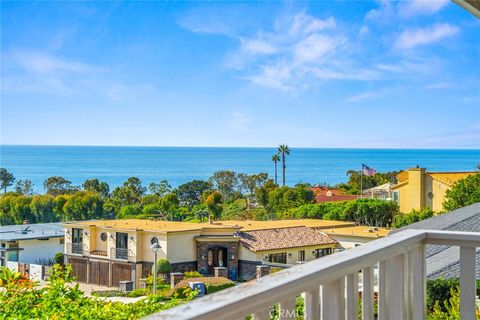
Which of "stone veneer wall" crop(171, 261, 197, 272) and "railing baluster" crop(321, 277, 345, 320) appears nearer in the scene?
"railing baluster" crop(321, 277, 345, 320)

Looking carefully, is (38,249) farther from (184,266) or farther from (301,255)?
(301,255)

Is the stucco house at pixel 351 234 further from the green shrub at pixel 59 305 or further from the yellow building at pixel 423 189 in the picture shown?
the green shrub at pixel 59 305

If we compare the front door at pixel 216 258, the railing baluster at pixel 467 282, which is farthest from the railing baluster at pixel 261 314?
the front door at pixel 216 258

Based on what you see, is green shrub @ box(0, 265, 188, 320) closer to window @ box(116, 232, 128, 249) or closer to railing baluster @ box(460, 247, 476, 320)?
railing baluster @ box(460, 247, 476, 320)

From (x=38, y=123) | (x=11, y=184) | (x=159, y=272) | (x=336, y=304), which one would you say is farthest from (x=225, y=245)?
(x=38, y=123)

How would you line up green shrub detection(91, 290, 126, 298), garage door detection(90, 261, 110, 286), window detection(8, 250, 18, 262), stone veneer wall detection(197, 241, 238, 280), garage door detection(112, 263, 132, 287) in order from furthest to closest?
garage door detection(90, 261, 110, 286)
garage door detection(112, 263, 132, 287)
stone veneer wall detection(197, 241, 238, 280)
window detection(8, 250, 18, 262)
green shrub detection(91, 290, 126, 298)

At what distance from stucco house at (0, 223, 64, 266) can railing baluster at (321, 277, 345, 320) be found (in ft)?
49.1

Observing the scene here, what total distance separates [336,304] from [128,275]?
16.1m

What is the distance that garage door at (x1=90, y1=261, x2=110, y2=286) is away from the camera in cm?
1706

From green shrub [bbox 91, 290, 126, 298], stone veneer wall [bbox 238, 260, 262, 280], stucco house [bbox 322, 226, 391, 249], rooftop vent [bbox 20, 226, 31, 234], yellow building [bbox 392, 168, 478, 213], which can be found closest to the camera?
green shrub [bbox 91, 290, 126, 298]

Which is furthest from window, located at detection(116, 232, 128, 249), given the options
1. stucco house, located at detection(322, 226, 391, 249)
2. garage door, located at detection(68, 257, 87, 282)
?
stucco house, located at detection(322, 226, 391, 249)

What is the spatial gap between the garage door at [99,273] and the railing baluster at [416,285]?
16.5m

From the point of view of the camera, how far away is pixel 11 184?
2402cm

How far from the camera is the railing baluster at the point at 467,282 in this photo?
113 centimetres
